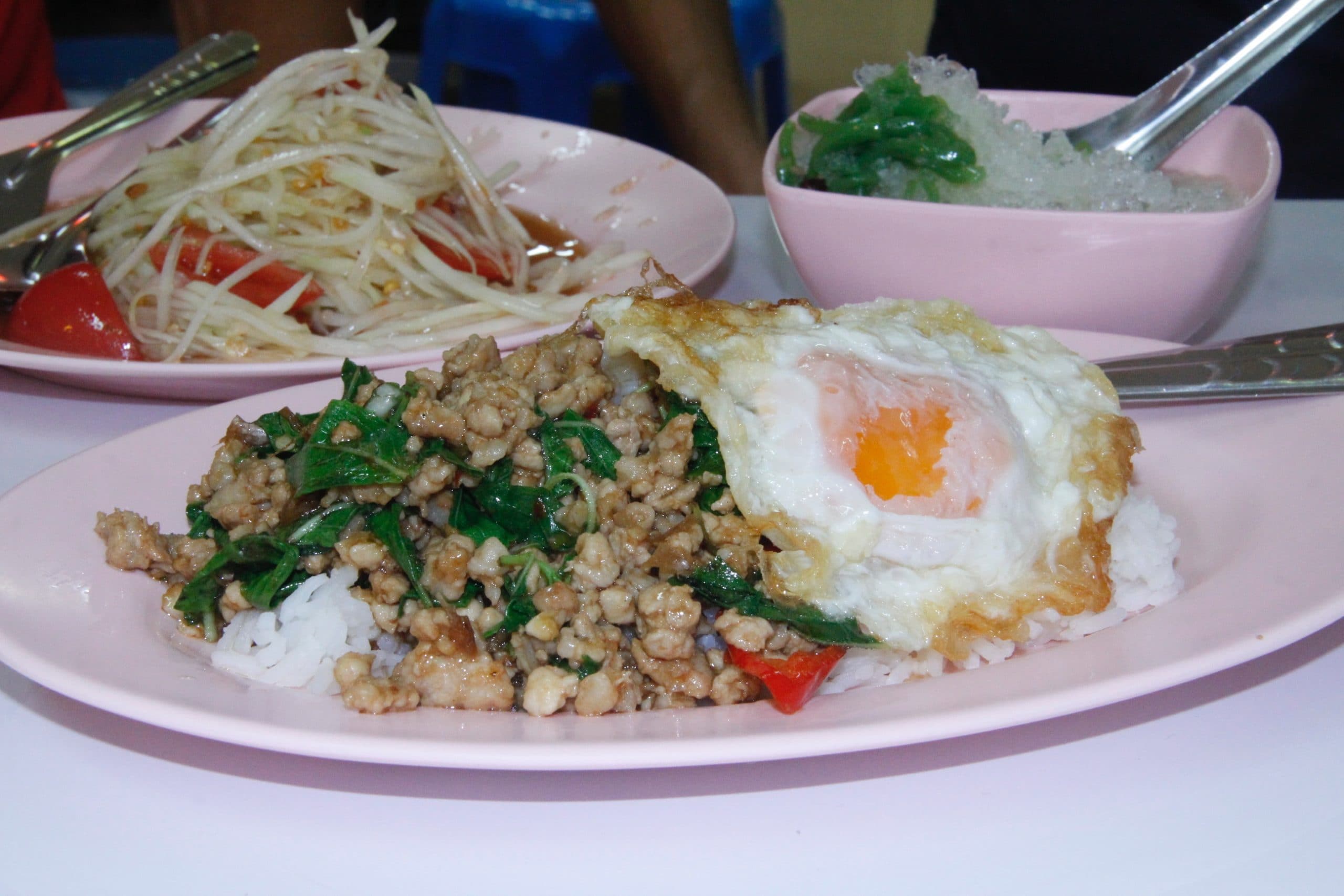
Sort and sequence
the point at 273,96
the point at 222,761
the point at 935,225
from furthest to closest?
the point at 273,96, the point at 935,225, the point at 222,761

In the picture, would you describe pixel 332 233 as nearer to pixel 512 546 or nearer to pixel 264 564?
pixel 264 564

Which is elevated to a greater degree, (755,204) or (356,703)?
(356,703)

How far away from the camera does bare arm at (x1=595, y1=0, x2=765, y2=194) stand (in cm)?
445

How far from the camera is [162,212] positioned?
9.19ft

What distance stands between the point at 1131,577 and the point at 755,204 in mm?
1997

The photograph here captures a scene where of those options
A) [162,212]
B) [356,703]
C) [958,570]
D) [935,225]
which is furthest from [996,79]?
[356,703]

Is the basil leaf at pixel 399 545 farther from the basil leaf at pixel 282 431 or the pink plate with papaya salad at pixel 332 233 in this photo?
the pink plate with papaya salad at pixel 332 233

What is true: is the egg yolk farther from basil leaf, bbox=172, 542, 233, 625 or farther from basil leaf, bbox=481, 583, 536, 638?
basil leaf, bbox=172, 542, 233, 625

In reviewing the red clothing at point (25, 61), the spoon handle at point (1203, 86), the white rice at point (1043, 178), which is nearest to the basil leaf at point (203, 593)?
the white rice at point (1043, 178)

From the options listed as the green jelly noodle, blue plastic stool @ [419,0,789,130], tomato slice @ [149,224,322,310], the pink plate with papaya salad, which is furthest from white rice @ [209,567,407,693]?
blue plastic stool @ [419,0,789,130]

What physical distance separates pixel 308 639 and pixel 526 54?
4.46 metres

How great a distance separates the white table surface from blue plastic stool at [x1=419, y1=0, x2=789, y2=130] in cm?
430

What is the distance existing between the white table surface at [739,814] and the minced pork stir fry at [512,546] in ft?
0.41

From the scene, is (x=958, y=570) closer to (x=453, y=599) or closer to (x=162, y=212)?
(x=453, y=599)
